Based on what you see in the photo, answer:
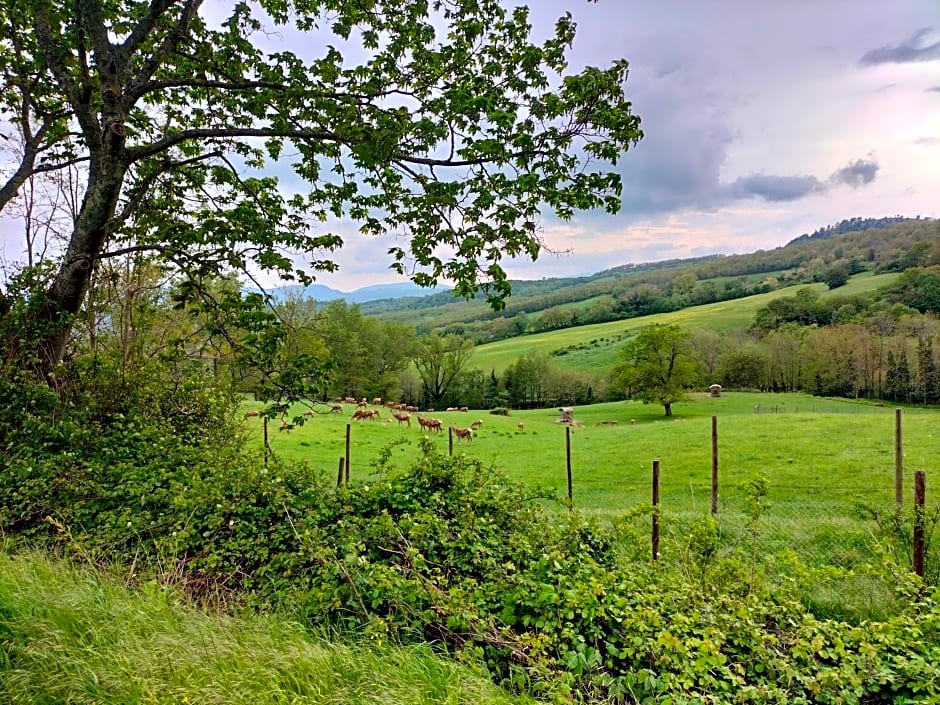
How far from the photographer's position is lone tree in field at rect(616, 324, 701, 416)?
4416 cm

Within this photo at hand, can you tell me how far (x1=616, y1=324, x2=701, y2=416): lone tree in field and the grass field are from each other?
12.3 m

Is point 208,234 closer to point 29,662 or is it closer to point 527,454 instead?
point 29,662

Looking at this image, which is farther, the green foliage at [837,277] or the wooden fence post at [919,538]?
the green foliage at [837,277]

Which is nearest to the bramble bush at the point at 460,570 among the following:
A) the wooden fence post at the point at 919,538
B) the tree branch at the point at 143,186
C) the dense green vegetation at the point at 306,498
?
the dense green vegetation at the point at 306,498

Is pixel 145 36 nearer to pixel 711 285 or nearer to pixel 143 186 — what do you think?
pixel 143 186

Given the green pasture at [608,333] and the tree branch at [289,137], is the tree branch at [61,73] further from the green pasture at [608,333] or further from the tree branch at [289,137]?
the green pasture at [608,333]

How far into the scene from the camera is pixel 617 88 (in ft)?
17.6

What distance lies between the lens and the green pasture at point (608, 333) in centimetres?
7994

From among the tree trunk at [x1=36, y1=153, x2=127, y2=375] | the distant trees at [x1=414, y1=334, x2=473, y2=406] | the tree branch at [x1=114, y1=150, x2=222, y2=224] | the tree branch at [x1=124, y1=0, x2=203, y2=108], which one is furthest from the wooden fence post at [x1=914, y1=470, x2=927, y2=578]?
the distant trees at [x1=414, y1=334, x2=473, y2=406]

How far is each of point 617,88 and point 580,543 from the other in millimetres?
4883

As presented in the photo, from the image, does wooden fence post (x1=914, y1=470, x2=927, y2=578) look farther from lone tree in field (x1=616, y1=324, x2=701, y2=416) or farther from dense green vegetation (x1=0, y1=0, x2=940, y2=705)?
lone tree in field (x1=616, y1=324, x2=701, y2=416)

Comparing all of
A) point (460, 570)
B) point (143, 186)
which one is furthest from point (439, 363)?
point (460, 570)

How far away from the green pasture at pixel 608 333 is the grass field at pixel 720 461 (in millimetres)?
45982

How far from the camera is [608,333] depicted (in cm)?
9481
